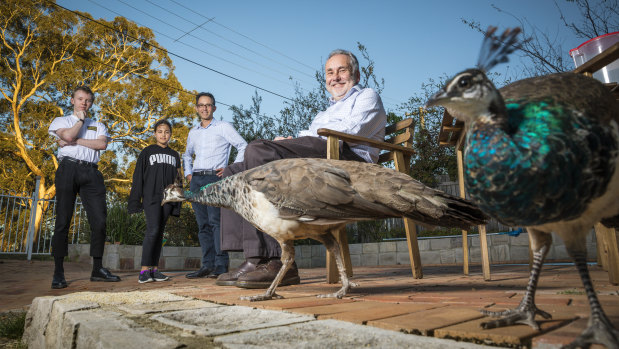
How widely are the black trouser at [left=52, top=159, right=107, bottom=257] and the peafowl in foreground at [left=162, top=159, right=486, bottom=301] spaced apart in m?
2.88

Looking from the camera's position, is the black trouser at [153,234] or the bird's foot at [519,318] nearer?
the bird's foot at [519,318]

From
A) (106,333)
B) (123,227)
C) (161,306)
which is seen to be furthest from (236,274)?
(123,227)

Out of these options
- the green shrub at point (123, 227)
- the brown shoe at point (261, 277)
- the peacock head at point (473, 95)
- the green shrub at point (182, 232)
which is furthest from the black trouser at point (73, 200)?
the green shrub at point (182, 232)

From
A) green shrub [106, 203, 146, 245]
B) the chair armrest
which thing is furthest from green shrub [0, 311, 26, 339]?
green shrub [106, 203, 146, 245]

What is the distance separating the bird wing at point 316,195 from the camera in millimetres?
2297

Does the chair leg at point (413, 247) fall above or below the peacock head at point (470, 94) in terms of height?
below

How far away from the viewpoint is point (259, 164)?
327cm

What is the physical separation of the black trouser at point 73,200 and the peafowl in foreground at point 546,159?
4487 mm

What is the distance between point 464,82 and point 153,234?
452cm

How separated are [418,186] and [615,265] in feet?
3.91

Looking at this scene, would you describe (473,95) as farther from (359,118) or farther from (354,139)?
(359,118)

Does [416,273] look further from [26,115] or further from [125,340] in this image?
[26,115]

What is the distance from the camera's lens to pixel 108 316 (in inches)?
69.3

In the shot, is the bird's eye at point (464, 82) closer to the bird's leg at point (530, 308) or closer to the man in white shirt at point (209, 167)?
the bird's leg at point (530, 308)
